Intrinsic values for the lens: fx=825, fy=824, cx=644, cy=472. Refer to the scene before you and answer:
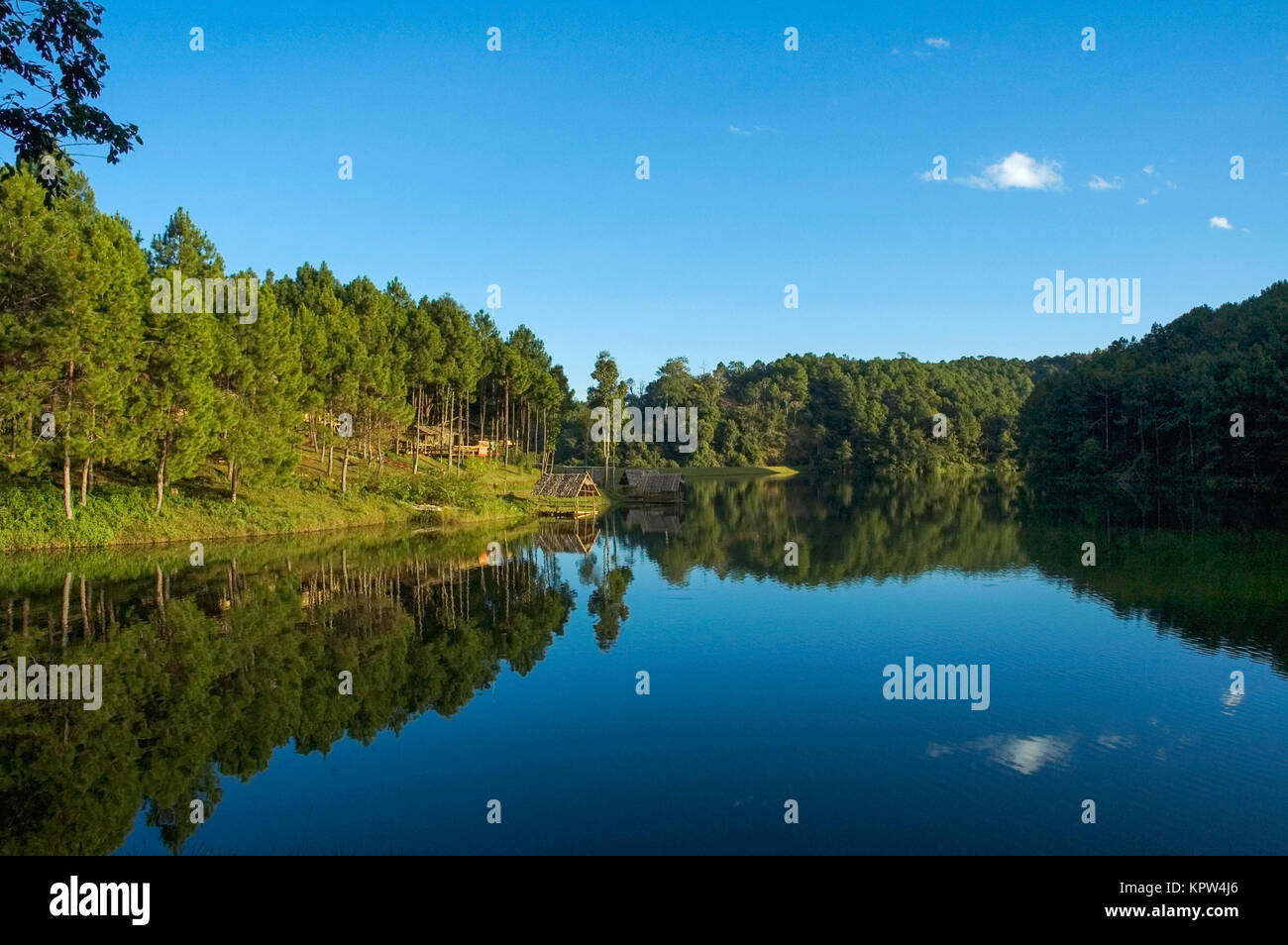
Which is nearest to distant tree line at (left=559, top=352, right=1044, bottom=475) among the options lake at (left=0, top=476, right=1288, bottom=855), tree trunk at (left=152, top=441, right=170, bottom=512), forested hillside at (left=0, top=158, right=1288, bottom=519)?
forested hillside at (left=0, top=158, right=1288, bottom=519)

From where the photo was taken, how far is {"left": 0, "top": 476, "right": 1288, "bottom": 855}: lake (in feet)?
34.1

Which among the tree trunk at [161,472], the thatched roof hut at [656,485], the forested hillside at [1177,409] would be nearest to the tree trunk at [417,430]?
the thatched roof hut at [656,485]

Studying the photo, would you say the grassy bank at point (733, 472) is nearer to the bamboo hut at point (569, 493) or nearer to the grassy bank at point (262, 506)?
the bamboo hut at point (569, 493)

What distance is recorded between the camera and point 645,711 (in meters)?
15.3

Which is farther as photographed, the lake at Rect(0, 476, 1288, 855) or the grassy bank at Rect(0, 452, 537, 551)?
the grassy bank at Rect(0, 452, 537, 551)

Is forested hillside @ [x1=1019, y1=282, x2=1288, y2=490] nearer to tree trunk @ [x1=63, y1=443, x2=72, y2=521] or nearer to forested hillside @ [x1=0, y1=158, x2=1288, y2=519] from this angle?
forested hillside @ [x1=0, y1=158, x2=1288, y2=519]

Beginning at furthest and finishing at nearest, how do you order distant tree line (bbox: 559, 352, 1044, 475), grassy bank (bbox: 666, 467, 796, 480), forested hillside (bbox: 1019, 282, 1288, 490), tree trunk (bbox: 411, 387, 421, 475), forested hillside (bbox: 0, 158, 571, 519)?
distant tree line (bbox: 559, 352, 1044, 475) < grassy bank (bbox: 666, 467, 796, 480) < forested hillside (bbox: 1019, 282, 1288, 490) < tree trunk (bbox: 411, 387, 421, 475) < forested hillside (bbox: 0, 158, 571, 519)

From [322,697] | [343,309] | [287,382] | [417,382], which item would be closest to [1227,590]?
[322,697]

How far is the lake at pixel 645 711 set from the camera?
1039 centimetres

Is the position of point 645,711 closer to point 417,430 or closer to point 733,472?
point 417,430

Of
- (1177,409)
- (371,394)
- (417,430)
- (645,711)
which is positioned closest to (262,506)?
(371,394)

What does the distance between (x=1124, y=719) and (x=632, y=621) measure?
12720 mm

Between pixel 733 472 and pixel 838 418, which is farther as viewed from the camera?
pixel 838 418
